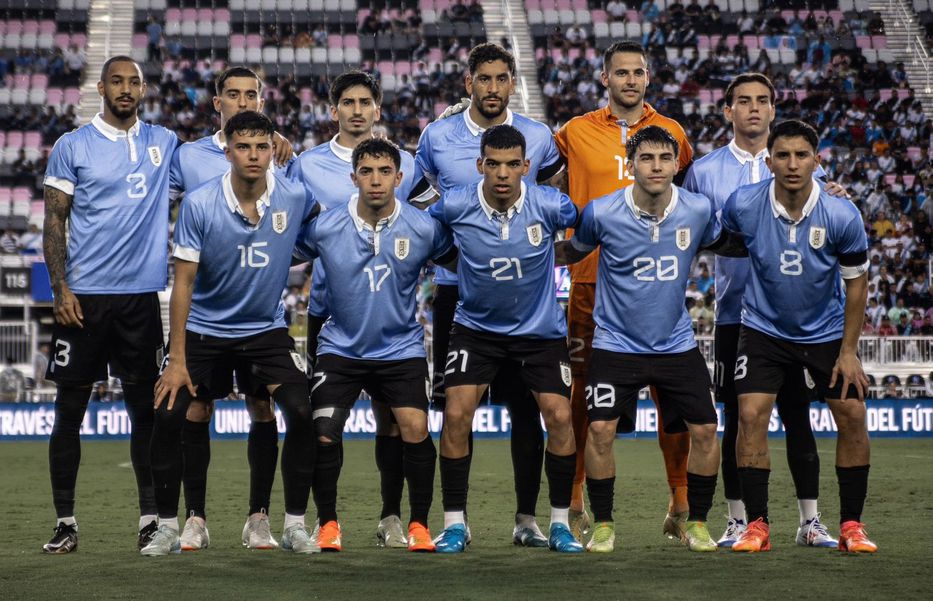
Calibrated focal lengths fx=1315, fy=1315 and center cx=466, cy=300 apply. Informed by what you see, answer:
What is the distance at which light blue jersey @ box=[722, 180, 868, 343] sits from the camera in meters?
6.79

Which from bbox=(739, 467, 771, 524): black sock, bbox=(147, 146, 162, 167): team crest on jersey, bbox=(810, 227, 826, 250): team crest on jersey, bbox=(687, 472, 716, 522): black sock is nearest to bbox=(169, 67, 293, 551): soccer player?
bbox=(147, 146, 162, 167): team crest on jersey

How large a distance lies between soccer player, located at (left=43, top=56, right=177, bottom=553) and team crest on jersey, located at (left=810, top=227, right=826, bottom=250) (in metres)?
3.49

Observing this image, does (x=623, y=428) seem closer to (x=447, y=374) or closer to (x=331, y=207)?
(x=447, y=374)

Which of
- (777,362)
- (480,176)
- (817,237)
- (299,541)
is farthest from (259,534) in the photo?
(817,237)

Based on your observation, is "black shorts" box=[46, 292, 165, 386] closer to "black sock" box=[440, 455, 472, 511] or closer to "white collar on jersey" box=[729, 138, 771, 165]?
"black sock" box=[440, 455, 472, 511]

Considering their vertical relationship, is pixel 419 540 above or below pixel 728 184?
below

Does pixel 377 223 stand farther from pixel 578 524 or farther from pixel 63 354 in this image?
pixel 578 524

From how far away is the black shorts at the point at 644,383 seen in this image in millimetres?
6797

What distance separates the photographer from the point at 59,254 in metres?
7.02

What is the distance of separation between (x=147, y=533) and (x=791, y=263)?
3652 millimetres

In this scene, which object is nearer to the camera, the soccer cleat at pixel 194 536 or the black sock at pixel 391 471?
the soccer cleat at pixel 194 536

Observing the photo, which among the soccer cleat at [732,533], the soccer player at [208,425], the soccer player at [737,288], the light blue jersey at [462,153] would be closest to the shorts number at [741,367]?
the soccer player at [737,288]

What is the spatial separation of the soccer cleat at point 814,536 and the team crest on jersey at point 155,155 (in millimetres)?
4025

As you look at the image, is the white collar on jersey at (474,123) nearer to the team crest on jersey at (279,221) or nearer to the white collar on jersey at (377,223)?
the white collar on jersey at (377,223)
